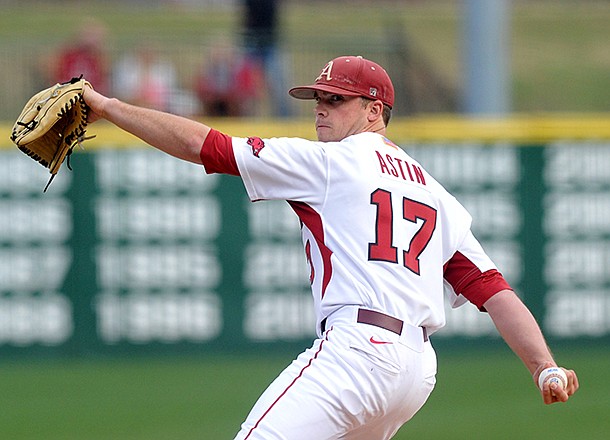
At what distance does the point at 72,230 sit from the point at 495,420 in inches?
173

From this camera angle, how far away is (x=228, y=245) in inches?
421

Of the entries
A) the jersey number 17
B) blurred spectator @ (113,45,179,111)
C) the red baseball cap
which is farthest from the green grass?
the red baseball cap

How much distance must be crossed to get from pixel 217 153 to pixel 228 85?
8543 millimetres

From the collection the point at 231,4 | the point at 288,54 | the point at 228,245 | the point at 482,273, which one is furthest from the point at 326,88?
the point at 231,4

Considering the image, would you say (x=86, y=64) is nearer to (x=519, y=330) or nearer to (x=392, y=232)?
(x=392, y=232)

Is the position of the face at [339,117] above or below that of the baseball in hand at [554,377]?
above

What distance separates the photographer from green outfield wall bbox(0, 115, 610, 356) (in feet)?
34.4

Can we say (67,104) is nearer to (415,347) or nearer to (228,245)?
(415,347)

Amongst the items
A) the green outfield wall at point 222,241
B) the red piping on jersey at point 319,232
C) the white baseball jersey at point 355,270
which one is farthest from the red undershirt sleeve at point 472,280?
the green outfield wall at point 222,241

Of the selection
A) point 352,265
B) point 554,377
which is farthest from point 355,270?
point 554,377

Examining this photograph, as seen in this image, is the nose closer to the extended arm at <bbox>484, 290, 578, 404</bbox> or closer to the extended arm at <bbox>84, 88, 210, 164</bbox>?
the extended arm at <bbox>84, 88, 210, 164</bbox>

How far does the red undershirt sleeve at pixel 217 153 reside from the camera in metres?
4.23

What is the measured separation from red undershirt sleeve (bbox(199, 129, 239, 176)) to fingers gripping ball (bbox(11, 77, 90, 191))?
52 cm

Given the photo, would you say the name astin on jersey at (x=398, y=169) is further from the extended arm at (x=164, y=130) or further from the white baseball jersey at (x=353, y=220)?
the extended arm at (x=164, y=130)
